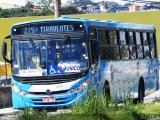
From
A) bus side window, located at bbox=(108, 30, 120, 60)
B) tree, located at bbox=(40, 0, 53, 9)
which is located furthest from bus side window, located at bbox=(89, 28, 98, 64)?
tree, located at bbox=(40, 0, 53, 9)

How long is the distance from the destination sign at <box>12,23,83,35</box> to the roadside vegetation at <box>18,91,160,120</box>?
142 inches

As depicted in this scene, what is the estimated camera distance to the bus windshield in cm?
1661

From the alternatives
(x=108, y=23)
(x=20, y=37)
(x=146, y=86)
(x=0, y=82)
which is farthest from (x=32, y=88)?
(x=0, y=82)

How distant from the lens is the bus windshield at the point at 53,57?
16609 mm

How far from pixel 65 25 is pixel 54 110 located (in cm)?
256

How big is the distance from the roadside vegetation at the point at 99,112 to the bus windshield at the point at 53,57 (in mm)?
2688

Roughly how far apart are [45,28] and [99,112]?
5.27m

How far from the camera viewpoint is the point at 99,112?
12703 mm

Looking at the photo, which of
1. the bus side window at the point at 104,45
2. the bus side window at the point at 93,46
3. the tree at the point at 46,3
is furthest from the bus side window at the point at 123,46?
the tree at the point at 46,3

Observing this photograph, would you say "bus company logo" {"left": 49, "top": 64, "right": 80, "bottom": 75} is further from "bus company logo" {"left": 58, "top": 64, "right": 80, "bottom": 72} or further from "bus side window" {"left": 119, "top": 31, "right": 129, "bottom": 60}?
"bus side window" {"left": 119, "top": 31, "right": 129, "bottom": 60}

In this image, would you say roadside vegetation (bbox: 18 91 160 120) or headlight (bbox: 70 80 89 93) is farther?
headlight (bbox: 70 80 89 93)

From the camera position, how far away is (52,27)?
56.7ft

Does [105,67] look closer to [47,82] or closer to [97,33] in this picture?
[97,33]

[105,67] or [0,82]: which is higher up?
[105,67]
